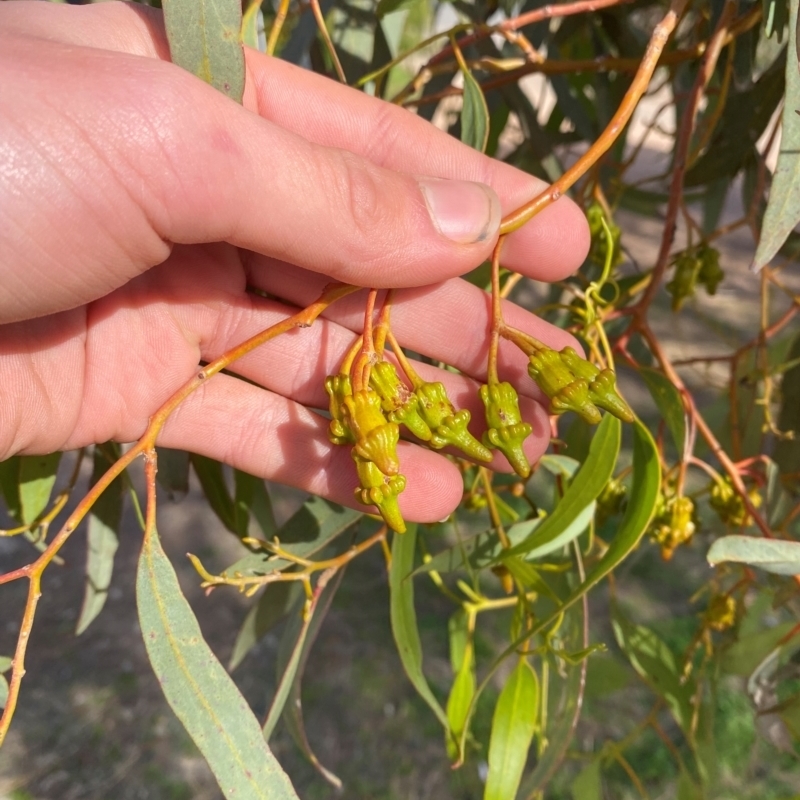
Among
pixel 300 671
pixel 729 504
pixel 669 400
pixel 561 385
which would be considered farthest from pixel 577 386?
pixel 300 671

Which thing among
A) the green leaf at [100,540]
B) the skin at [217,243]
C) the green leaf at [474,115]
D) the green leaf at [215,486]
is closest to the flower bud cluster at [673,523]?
the skin at [217,243]

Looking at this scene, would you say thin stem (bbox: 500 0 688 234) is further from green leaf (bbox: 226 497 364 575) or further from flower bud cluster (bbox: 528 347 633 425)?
green leaf (bbox: 226 497 364 575)

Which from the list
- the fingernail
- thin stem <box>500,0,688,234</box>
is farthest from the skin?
thin stem <box>500,0,688,234</box>

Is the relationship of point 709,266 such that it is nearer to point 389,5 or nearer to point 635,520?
point 635,520

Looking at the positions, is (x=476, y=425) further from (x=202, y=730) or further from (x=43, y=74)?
(x=43, y=74)

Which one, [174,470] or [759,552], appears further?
[174,470]
